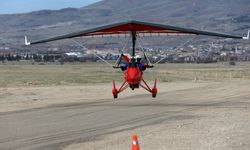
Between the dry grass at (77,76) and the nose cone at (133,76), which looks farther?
the dry grass at (77,76)

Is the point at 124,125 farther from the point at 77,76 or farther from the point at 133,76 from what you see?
the point at 77,76

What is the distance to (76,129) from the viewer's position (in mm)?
18438

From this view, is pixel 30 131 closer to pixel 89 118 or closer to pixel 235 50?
pixel 89 118

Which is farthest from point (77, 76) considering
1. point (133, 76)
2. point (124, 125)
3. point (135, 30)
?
point (124, 125)

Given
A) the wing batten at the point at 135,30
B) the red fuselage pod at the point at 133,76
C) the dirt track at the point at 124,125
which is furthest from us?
the red fuselage pod at the point at 133,76

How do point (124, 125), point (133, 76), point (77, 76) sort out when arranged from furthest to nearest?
point (77, 76)
point (133, 76)
point (124, 125)

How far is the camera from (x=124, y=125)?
19516mm

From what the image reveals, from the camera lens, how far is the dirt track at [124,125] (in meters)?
15.5

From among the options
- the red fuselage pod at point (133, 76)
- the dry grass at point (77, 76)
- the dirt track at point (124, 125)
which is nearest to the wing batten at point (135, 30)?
the red fuselage pod at point (133, 76)

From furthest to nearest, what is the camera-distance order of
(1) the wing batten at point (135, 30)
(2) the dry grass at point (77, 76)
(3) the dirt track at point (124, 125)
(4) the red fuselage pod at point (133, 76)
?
(2) the dry grass at point (77, 76) < (4) the red fuselage pod at point (133, 76) < (1) the wing batten at point (135, 30) < (3) the dirt track at point (124, 125)

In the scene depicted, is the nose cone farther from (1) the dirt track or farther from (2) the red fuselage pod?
(1) the dirt track

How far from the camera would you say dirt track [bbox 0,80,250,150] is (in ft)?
50.8

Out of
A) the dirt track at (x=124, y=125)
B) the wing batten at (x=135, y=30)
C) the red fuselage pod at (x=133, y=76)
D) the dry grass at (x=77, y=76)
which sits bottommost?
the dry grass at (x=77, y=76)

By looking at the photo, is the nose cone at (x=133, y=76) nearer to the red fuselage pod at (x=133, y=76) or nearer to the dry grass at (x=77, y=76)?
the red fuselage pod at (x=133, y=76)
